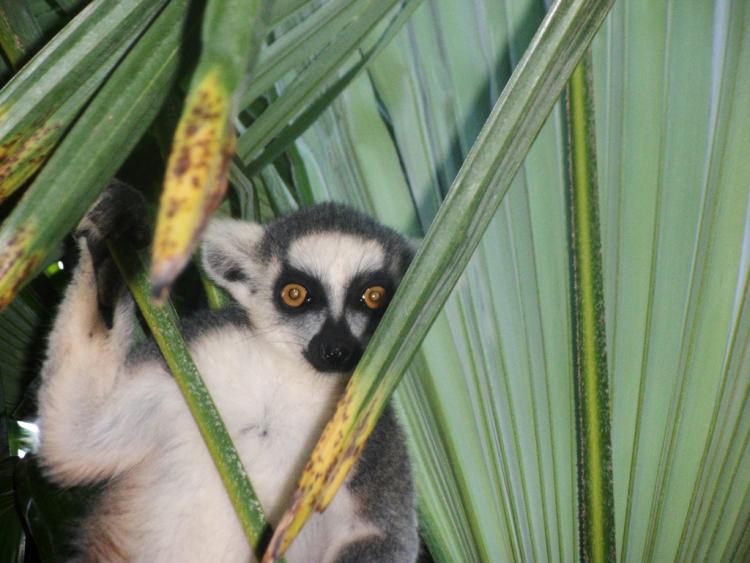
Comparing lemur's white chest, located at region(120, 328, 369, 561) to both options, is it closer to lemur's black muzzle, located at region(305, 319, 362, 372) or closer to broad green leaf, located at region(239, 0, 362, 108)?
lemur's black muzzle, located at region(305, 319, 362, 372)

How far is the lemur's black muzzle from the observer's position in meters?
1.77

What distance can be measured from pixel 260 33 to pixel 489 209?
32 centimetres

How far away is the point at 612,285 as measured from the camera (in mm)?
1179

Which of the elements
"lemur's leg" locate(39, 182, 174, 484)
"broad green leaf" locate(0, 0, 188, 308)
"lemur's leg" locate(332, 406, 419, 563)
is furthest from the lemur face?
"broad green leaf" locate(0, 0, 188, 308)

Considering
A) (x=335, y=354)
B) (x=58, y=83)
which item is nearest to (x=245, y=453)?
(x=335, y=354)

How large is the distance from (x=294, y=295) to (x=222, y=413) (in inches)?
12.6

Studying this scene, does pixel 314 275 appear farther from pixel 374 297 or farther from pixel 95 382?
pixel 95 382

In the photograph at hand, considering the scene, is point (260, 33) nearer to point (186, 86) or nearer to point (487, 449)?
point (186, 86)

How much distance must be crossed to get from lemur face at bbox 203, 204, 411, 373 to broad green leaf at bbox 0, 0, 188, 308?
1162 mm

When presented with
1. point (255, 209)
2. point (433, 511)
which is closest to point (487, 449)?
point (433, 511)

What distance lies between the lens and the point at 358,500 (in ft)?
5.87

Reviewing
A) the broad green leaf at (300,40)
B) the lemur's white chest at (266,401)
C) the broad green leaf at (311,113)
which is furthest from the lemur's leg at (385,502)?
the broad green leaf at (300,40)

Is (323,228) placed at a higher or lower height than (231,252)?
higher

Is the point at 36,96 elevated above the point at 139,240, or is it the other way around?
the point at 36,96
